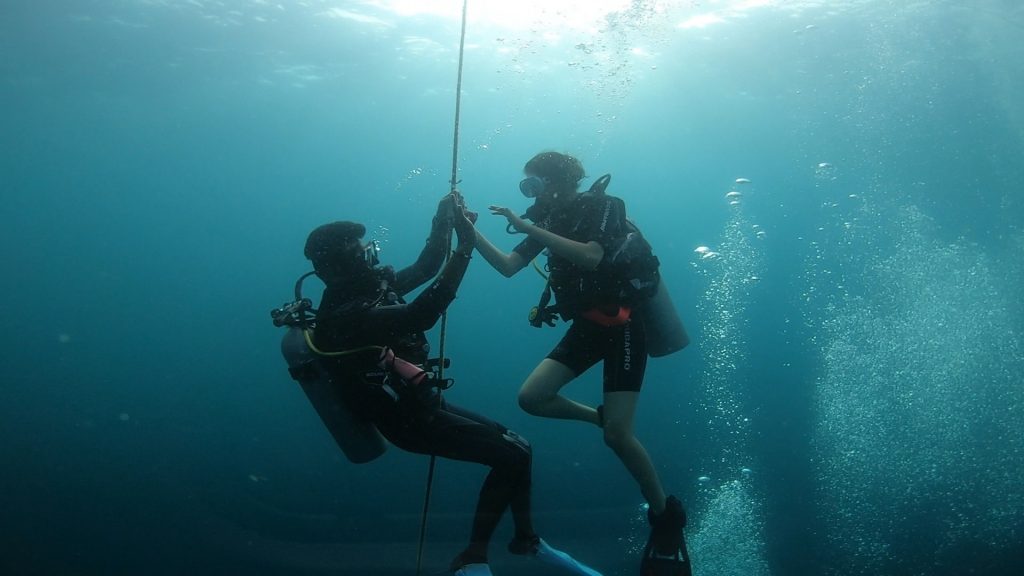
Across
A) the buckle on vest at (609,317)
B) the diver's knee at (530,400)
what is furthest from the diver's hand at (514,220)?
the diver's knee at (530,400)

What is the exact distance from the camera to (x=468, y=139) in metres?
31.5

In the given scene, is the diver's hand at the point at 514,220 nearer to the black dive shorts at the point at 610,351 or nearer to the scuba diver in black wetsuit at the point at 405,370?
the scuba diver in black wetsuit at the point at 405,370

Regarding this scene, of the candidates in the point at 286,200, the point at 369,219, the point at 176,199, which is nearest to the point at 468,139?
the point at 286,200

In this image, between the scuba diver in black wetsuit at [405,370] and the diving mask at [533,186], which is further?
the diving mask at [533,186]

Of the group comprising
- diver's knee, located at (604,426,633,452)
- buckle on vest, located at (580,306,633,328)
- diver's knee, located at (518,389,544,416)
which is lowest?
diver's knee, located at (604,426,633,452)

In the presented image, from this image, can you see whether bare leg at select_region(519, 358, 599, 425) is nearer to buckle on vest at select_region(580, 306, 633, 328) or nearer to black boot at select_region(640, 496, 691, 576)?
buckle on vest at select_region(580, 306, 633, 328)

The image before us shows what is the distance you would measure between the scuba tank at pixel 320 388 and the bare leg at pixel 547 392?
106 cm

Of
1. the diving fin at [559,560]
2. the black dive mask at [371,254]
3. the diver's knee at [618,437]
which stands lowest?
the diving fin at [559,560]

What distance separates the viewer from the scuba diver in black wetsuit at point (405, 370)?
144 inches

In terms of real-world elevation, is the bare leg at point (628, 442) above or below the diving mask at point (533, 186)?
below

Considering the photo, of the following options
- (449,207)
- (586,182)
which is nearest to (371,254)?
(449,207)

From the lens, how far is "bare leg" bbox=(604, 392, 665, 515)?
4113 mm

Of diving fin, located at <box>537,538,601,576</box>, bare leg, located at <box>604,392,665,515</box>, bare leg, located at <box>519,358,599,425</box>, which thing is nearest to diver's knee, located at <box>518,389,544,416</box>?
bare leg, located at <box>519,358,599,425</box>

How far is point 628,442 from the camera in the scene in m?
4.13
